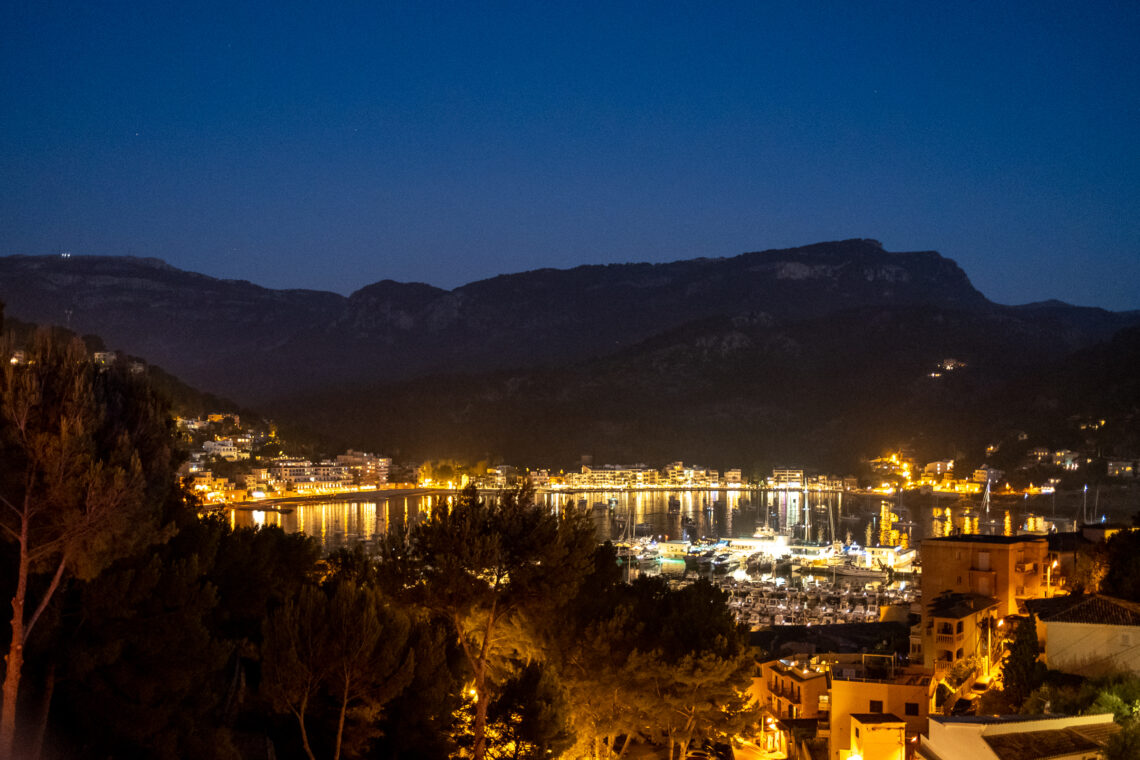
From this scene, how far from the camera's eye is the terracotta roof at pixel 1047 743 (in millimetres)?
6059

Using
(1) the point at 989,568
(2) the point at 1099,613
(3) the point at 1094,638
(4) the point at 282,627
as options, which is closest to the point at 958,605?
(1) the point at 989,568

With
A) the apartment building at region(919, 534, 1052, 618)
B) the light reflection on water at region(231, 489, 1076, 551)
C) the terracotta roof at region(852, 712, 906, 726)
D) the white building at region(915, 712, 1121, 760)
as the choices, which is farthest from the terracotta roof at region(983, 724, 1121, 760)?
the light reflection on water at region(231, 489, 1076, 551)

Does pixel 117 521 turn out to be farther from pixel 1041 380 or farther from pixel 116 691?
pixel 1041 380

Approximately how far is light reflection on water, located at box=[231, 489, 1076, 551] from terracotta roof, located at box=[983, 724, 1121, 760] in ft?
77.7

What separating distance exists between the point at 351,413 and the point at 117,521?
8185 centimetres

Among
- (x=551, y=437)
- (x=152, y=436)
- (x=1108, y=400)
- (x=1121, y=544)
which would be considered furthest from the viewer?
(x=551, y=437)

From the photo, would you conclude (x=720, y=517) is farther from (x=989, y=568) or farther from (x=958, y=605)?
(x=958, y=605)

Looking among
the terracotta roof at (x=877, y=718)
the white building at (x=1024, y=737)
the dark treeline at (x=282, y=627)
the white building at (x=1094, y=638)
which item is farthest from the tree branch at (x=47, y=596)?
the white building at (x=1094, y=638)

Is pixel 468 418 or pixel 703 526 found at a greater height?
pixel 468 418

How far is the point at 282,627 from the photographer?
5938mm

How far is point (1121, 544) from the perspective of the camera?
40.3 feet

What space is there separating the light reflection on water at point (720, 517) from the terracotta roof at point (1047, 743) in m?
23.7

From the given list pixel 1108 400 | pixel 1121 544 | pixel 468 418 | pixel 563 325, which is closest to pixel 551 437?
pixel 468 418

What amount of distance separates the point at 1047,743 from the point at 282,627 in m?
5.09
